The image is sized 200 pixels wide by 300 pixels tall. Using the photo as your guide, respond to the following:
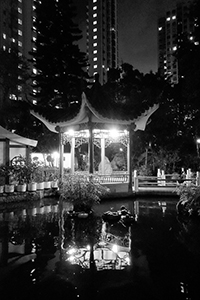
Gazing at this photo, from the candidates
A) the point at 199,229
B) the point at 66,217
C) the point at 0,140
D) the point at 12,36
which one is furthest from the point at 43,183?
the point at 12,36

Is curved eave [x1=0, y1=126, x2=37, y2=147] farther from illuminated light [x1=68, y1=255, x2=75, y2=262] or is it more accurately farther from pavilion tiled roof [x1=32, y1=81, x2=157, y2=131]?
illuminated light [x1=68, y1=255, x2=75, y2=262]

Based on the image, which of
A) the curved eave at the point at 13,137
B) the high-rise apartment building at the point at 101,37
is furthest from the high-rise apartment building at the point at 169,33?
the curved eave at the point at 13,137

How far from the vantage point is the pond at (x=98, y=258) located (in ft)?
11.5

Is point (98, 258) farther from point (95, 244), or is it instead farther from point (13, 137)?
point (13, 137)

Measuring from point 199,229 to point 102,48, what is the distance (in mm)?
86374

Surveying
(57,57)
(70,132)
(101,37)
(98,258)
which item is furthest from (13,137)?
(101,37)

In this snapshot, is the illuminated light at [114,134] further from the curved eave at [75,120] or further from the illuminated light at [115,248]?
the illuminated light at [115,248]

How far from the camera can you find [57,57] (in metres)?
26.6

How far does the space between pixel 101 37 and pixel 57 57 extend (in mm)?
65148

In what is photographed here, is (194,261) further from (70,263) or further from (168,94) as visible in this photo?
(168,94)

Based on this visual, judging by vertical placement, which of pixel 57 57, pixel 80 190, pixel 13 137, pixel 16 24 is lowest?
pixel 80 190

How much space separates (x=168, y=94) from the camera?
2364cm

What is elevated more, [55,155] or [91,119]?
[91,119]

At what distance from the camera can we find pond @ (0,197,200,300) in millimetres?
3508
